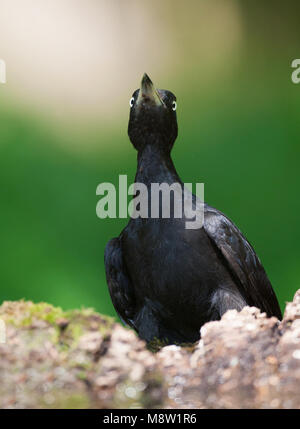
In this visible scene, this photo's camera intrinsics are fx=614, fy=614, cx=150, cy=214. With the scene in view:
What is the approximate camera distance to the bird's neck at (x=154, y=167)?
205 cm

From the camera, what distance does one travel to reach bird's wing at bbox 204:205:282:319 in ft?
6.59

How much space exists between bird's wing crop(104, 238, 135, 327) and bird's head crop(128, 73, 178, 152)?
397 mm

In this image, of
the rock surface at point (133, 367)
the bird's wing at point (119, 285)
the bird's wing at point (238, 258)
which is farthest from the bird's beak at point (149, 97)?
the rock surface at point (133, 367)

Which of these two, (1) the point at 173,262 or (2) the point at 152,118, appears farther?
(2) the point at 152,118

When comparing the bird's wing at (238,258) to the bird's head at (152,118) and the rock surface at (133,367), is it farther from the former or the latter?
the rock surface at (133,367)

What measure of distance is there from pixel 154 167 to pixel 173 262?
332mm

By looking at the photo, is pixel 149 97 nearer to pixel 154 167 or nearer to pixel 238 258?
pixel 154 167

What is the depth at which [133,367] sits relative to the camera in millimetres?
1206

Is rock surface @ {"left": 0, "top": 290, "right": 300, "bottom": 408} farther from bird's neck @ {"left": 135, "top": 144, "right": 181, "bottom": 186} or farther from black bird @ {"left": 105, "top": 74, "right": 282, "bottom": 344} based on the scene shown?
bird's neck @ {"left": 135, "top": 144, "right": 181, "bottom": 186}

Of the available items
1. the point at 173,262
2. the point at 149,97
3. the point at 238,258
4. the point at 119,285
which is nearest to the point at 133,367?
the point at 173,262

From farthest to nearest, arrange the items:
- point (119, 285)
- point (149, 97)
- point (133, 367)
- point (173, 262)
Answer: point (119, 285)
point (149, 97)
point (173, 262)
point (133, 367)

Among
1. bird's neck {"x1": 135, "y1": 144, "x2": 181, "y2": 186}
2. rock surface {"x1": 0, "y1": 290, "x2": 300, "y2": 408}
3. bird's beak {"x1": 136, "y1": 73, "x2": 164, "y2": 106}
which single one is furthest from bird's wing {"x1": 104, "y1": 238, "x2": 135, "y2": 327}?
rock surface {"x1": 0, "y1": 290, "x2": 300, "y2": 408}

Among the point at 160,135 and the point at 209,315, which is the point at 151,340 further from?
the point at 160,135

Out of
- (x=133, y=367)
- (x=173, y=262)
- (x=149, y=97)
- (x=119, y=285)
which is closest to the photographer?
(x=133, y=367)
